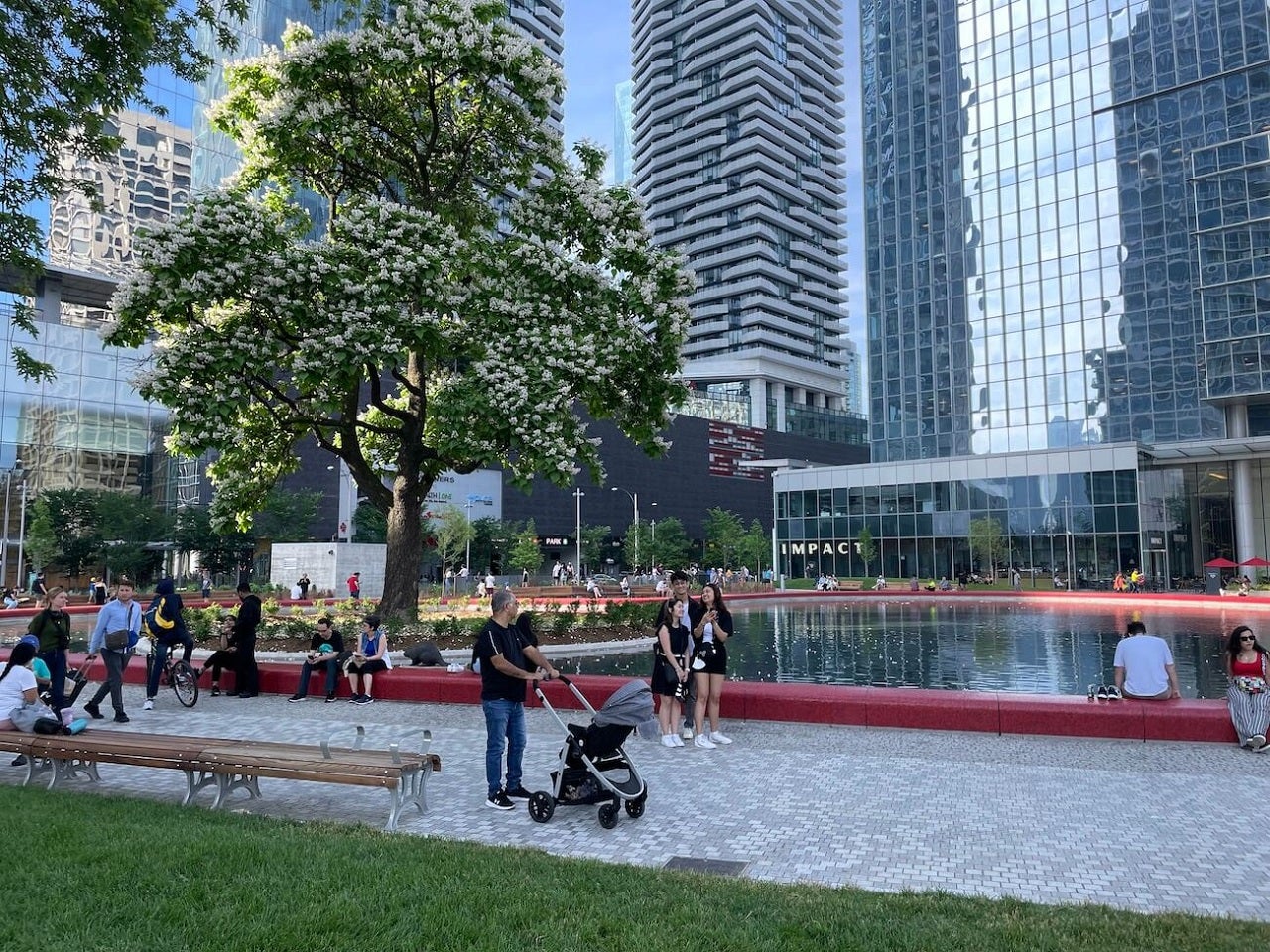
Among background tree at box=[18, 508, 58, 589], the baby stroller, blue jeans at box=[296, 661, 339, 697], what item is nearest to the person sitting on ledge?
the baby stroller

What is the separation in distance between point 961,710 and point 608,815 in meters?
5.65

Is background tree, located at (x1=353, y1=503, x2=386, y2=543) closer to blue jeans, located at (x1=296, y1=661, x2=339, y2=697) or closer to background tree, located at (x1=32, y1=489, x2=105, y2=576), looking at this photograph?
background tree, located at (x1=32, y1=489, x2=105, y2=576)

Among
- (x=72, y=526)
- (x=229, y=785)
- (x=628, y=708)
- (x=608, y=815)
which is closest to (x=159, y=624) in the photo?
(x=229, y=785)

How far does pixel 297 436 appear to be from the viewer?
2019cm

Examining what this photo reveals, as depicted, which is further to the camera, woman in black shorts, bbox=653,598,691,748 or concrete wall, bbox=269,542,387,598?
concrete wall, bbox=269,542,387,598

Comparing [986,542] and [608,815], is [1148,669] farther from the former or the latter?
[986,542]

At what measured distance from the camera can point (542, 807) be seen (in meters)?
7.13

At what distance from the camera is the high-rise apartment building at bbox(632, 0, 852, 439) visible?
138500 millimetres

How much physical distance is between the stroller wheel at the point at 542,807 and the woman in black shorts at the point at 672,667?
9.50ft

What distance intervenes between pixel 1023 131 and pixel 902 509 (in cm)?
3253

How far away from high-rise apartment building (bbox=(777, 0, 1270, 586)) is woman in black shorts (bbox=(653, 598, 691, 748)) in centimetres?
5061

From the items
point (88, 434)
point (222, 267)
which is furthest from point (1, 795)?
point (88, 434)

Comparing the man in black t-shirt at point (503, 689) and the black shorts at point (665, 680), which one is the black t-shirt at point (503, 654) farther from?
the black shorts at point (665, 680)

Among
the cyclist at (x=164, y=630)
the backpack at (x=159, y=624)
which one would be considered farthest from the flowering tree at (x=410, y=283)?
the backpack at (x=159, y=624)
